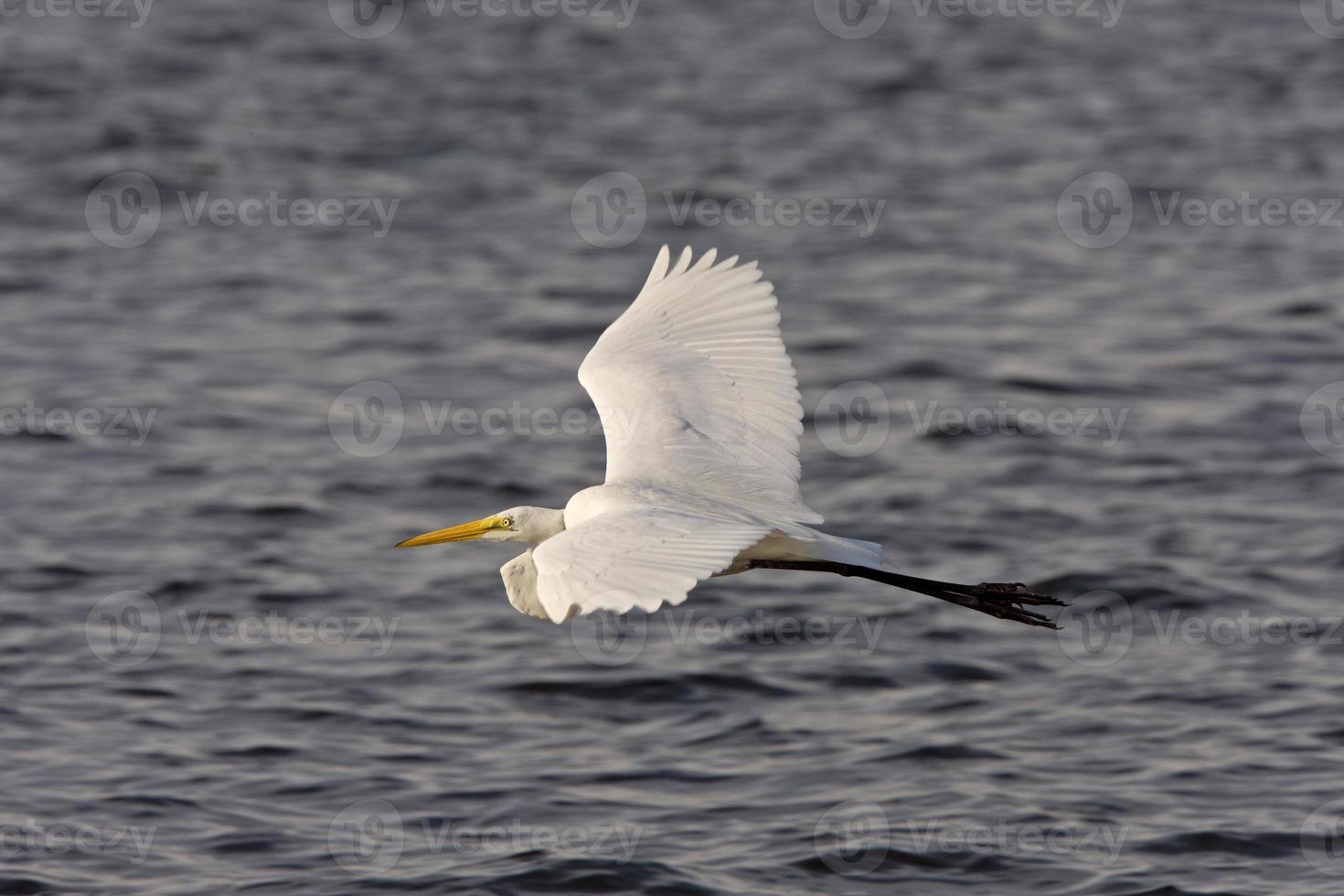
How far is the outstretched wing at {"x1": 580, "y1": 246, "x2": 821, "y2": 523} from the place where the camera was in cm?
745

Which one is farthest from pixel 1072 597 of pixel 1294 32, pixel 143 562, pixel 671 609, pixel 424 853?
pixel 1294 32

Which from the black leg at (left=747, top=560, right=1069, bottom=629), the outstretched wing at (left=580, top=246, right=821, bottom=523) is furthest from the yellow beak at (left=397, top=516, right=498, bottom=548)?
the black leg at (left=747, top=560, right=1069, bottom=629)

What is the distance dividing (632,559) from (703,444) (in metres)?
1.97

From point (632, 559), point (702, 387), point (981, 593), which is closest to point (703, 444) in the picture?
point (702, 387)

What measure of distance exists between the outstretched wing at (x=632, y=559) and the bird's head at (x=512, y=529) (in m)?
1.22

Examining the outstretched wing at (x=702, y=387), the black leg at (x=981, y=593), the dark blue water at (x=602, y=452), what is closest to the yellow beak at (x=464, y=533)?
the outstretched wing at (x=702, y=387)

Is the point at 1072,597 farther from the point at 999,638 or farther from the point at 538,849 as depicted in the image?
the point at 538,849

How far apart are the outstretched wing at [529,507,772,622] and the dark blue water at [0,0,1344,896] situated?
2040mm

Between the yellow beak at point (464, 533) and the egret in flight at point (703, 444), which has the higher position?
the egret in flight at point (703, 444)

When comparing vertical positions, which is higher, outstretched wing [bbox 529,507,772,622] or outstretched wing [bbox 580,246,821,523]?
outstretched wing [bbox 580,246,821,523]

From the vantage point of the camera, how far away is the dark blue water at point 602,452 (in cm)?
805

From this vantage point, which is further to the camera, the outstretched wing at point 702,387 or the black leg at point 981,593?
the black leg at point 981,593

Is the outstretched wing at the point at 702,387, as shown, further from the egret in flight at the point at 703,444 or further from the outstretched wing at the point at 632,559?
the outstretched wing at the point at 632,559

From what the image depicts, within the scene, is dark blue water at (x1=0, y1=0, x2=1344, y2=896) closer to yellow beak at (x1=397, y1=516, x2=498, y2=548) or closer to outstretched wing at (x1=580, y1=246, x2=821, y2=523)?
yellow beak at (x1=397, y1=516, x2=498, y2=548)
